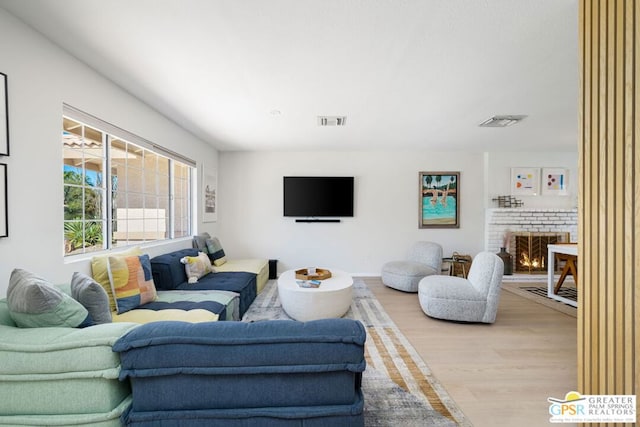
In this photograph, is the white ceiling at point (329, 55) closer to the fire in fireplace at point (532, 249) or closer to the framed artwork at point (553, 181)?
the framed artwork at point (553, 181)

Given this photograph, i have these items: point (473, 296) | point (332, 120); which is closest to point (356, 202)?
point (332, 120)

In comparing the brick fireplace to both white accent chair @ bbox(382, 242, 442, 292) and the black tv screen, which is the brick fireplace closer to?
white accent chair @ bbox(382, 242, 442, 292)

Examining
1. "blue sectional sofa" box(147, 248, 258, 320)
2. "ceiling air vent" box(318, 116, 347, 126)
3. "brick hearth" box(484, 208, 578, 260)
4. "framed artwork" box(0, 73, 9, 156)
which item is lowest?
"blue sectional sofa" box(147, 248, 258, 320)

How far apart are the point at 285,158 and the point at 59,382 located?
4.50m

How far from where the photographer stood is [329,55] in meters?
2.06

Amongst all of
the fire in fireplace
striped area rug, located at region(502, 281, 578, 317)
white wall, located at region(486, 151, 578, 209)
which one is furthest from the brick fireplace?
striped area rug, located at region(502, 281, 578, 317)

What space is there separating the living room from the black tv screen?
19 centimetres

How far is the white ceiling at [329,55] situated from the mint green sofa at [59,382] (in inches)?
71.4

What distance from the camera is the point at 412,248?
497 cm

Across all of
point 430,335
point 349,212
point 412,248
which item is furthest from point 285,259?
point 430,335

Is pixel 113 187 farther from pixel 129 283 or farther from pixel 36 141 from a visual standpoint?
pixel 129 283

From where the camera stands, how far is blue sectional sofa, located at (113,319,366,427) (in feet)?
3.56

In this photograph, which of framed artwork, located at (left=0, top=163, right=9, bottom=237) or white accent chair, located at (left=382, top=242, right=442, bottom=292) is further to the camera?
white accent chair, located at (left=382, top=242, right=442, bottom=292)

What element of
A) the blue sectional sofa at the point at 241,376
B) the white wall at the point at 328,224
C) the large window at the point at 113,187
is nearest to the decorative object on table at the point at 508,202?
the white wall at the point at 328,224
